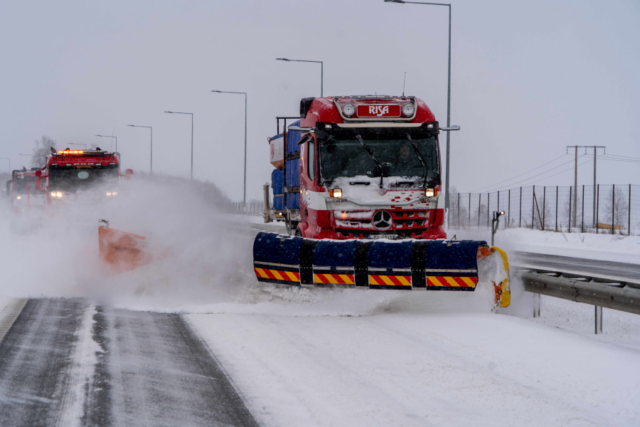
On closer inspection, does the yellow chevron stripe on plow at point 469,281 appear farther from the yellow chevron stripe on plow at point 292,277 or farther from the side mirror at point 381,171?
the side mirror at point 381,171

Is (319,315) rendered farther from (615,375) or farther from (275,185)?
(275,185)

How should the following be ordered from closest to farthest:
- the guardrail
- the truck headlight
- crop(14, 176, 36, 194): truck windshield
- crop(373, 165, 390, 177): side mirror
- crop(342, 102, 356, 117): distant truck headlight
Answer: the guardrail
the truck headlight
crop(373, 165, 390, 177): side mirror
crop(342, 102, 356, 117): distant truck headlight
crop(14, 176, 36, 194): truck windshield

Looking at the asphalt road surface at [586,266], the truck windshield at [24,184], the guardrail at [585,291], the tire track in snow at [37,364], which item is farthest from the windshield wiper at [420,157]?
the truck windshield at [24,184]

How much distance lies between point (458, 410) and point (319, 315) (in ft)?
14.7

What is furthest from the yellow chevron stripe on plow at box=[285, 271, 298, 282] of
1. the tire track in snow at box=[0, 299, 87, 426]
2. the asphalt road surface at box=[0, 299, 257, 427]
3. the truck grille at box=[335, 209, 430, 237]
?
the tire track in snow at box=[0, 299, 87, 426]

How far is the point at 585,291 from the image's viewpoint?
8.41 m

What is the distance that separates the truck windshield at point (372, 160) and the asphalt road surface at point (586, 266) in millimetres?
4410

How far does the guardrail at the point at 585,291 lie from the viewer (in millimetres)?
7730

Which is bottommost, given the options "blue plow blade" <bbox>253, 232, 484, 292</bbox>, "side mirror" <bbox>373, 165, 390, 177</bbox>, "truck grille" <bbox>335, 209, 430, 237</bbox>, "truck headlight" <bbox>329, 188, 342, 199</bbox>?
"blue plow blade" <bbox>253, 232, 484, 292</bbox>

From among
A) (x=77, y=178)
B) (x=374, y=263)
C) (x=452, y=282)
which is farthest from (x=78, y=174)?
(x=452, y=282)

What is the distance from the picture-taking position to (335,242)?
9.73m

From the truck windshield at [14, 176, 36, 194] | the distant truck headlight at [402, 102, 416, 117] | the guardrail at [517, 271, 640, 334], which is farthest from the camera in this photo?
the truck windshield at [14, 176, 36, 194]

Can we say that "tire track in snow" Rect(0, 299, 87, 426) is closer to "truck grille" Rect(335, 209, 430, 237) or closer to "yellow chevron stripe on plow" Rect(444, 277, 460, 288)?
"truck grille" Rect(335, 209, 430, 237)

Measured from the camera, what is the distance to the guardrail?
304 inches
